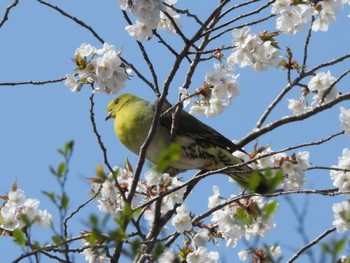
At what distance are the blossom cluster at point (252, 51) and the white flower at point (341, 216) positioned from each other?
3.19 ft

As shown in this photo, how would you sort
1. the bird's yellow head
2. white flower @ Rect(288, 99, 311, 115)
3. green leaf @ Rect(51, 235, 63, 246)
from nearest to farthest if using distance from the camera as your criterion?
green leaf @ Rect(51, 235, 63, 246) < white flower @ Rect(288, 99, 311, 115) < the bird's yellow head

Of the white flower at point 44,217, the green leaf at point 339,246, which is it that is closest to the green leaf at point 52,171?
the green leaf at point 339,246

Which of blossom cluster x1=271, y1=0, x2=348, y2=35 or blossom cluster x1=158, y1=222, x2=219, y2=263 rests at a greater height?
blossom cluster x1=271, y1=0, x2=348, y2=35

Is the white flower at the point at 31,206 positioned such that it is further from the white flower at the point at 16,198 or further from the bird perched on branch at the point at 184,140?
the bird perched on branch at the point at 184,140

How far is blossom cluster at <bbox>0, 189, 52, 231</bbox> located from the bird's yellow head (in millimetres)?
2247

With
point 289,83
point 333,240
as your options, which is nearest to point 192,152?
point 289,83

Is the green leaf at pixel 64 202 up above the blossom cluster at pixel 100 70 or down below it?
below

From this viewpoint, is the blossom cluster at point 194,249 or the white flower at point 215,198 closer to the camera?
the blossom cluster at point 194,249

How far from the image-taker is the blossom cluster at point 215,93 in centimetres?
431

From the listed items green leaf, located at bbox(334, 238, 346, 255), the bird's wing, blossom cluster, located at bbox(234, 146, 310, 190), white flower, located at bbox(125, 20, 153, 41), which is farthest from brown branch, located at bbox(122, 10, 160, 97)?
green leaf, located at bbox(334, 238, 346, 255)

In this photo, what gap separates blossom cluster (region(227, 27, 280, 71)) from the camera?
446cm

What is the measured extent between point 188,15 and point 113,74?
0.50 meters

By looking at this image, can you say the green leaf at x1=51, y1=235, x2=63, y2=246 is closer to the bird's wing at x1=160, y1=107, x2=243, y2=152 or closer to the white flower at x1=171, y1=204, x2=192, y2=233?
the white flower at x1=171, y1=204, x2=192, y2=233

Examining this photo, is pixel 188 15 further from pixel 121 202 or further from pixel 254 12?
pixel 121 202
